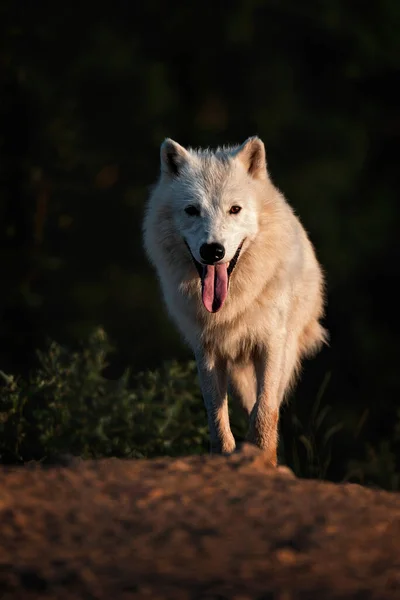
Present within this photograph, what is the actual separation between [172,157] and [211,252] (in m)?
0.83

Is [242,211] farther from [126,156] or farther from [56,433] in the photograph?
[126,156]

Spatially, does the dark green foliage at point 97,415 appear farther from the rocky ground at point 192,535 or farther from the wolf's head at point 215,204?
the rocky ground at point 192,535

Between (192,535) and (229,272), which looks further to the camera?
(229,272)

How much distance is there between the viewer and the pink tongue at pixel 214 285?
6.10m

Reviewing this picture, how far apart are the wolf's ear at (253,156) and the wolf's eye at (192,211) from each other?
0.46 m

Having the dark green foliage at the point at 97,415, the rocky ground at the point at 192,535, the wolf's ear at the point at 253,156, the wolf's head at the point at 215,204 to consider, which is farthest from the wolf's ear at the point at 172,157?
the rocky ground at the point at 192,535

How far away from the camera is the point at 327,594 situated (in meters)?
3.20

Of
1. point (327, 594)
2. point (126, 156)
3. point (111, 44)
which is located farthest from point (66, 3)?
point (327, 594)

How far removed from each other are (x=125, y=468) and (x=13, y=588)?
1.36 metres

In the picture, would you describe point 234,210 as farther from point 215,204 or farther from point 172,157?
point 172,157

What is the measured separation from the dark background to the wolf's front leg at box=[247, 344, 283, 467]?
8816mm

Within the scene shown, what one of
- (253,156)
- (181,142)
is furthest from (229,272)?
(181,142)

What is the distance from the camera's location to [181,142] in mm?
18156

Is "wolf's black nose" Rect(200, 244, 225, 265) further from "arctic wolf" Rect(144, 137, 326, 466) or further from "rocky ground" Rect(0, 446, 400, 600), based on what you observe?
"rocky ground" Rect(0, 446, 400, 600)
